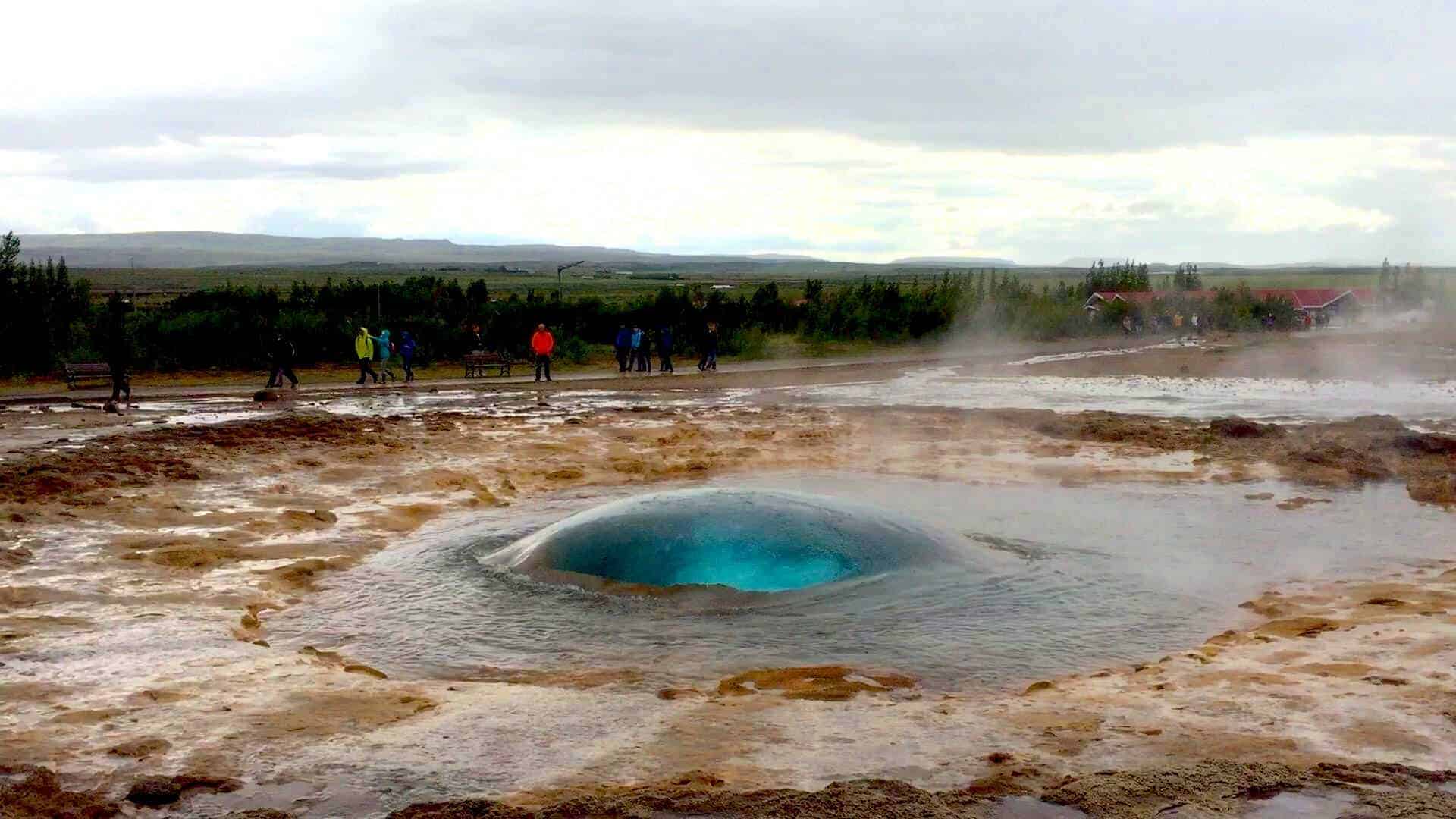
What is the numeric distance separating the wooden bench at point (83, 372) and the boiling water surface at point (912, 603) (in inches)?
609

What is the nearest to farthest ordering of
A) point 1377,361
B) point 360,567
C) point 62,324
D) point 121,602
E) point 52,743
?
1. point 52,743
2. point 121,602
3. point 360,567
4. point 62,324
5. point 1377,361

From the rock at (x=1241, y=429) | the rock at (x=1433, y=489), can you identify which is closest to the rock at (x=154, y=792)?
the rock at (x=1433, y=489)

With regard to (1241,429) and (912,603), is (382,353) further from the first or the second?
(912,603)

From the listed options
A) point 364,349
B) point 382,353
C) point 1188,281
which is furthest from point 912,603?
point 1188,281

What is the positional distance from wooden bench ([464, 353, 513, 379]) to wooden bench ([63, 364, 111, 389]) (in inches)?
286

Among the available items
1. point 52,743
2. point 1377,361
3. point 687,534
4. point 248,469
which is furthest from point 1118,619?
point 1377,361

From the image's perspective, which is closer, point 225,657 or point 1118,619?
point 225,657

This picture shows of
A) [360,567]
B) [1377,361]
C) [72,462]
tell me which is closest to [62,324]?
[72,462]

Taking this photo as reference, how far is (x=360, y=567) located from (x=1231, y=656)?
637 cm

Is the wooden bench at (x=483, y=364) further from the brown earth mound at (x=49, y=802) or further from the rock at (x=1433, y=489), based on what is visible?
the brown earth mound at (x=49, y=802)

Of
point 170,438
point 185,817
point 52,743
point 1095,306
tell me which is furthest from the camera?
point 1095,306

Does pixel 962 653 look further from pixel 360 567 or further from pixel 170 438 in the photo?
pixel 170 438

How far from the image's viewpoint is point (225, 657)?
25.3 feet

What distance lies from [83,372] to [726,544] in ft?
63.7
